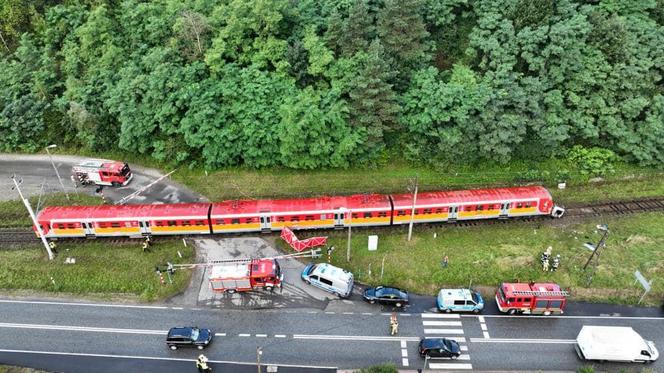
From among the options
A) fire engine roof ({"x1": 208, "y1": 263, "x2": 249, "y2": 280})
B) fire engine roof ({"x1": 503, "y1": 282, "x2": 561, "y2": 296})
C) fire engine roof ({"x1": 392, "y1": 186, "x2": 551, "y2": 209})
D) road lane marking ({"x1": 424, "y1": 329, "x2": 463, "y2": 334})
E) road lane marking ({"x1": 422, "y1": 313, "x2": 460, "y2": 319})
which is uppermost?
fire engine roof ({"x1": 392, "y1": 186, "x2": 551, "y2": 209})

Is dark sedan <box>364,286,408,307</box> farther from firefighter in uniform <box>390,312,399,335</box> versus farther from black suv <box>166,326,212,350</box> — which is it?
black suv <box>166,326,212,350</box>

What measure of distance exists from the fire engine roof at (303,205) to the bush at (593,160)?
868 inches

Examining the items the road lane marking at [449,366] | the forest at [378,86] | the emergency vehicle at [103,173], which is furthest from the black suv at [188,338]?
the emergency vehicle at [103,173]

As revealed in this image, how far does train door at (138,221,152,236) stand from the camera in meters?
43.8

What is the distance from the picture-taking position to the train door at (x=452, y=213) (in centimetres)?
4506

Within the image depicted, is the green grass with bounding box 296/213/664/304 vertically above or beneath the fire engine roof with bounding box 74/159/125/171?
beneath

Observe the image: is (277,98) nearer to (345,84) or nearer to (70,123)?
(345,84)

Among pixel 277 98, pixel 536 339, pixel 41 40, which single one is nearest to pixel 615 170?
pixel 536 339

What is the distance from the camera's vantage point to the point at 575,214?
47.3 meters

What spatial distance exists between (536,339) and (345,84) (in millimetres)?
29028

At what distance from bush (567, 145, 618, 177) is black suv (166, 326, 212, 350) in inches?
1597

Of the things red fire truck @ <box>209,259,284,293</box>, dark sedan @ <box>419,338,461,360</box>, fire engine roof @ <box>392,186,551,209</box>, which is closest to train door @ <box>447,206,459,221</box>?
fire engine roof @ <box>392,186,551,209</box>

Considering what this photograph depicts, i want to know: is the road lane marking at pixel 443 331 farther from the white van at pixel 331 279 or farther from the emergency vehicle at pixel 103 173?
the emergency vehicle at pixel 103 173

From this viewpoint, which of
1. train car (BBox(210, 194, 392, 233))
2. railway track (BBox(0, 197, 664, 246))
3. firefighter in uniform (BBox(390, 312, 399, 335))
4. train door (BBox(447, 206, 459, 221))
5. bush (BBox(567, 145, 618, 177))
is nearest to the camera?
firefighter in uniform (BBox(390, 312, 399, 335))
